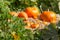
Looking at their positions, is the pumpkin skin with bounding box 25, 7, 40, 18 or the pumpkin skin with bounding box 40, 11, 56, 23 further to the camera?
the pumpkin skin with bounding box 25, 7, 40, 18

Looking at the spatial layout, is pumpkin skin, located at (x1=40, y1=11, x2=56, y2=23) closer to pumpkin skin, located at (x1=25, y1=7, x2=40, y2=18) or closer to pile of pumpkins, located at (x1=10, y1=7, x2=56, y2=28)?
pile of pumpkins, located at (x1=10, y1=7, x2=56, y2=28)

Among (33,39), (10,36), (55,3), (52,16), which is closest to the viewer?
(10,36)

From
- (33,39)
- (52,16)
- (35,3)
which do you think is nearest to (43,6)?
(35,3)

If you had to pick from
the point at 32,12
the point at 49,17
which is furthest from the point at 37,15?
the point at 49,17

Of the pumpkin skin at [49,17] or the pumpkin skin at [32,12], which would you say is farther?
the pumpkin skin at [32,12]

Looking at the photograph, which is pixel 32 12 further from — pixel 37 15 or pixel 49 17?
pixel 49 17

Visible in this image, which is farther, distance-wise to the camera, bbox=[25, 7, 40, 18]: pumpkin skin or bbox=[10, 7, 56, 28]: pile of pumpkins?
bbox=[25, 7, 40, 18]: pumpkin skin

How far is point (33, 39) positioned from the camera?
13.5 ft

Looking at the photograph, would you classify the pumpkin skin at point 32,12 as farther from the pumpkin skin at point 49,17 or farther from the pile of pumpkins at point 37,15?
the pumpkin skin at point 49,17

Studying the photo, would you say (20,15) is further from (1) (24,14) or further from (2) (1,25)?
(2) (1,25)

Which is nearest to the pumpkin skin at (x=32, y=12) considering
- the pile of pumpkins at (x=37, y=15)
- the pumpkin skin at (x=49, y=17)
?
the pile of pumpkins at (x=37, y=15)

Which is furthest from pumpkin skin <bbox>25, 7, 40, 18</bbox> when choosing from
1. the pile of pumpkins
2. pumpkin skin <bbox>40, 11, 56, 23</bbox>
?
pumpkin skin <bbox>40, 11, 56, 23</bbox>

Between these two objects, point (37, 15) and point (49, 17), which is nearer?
point (49, 17)

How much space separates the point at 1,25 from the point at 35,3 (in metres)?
2.25
